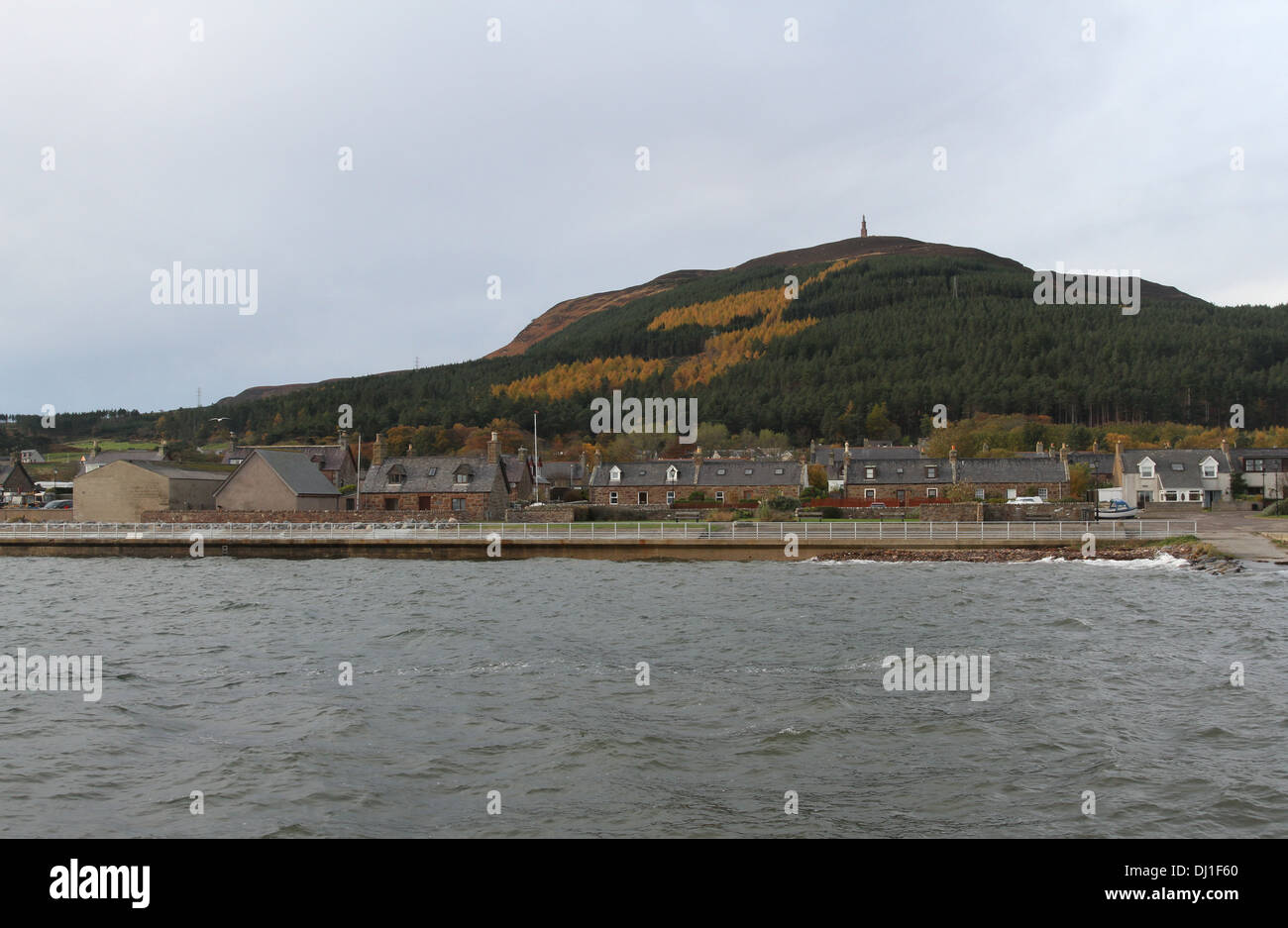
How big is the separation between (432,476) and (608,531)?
2007 cm

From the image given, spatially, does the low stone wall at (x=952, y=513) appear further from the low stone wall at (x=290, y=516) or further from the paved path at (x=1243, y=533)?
the low stone wall at (x=290, y=516)

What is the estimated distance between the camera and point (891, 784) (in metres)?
11.9

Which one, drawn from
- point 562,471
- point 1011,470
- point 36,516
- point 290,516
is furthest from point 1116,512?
point 36,516

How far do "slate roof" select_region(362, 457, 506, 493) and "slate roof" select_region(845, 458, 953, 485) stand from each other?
2922 centimetres

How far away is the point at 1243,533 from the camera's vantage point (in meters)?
48.8

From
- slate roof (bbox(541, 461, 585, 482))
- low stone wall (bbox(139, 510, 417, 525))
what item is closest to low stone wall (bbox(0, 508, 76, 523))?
low stone wall (bbox(139, 510, 417, 525))

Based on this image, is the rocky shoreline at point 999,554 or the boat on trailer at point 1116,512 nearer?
the rocky shoreline at point 999,554

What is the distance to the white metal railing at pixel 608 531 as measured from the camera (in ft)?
154

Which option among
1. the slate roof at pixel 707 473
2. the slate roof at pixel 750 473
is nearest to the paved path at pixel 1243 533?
the slate roof at pixel 750 473

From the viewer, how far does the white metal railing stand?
46.8 m

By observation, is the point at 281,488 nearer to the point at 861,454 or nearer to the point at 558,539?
the point at 558,539

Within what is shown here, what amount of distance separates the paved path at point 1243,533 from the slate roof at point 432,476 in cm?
4483

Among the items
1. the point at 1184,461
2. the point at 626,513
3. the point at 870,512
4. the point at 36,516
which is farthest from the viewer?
the point at 1184,461
